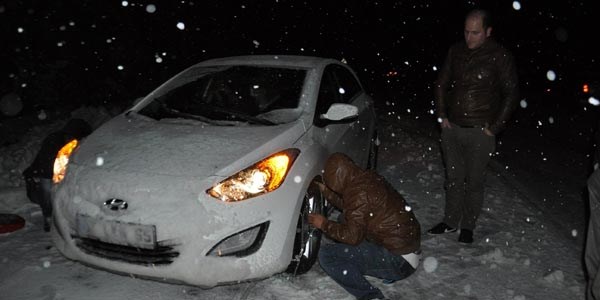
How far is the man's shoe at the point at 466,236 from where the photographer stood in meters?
4.00

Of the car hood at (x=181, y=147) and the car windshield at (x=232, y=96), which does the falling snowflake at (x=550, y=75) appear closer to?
the car windshield at (x=232, y=96)

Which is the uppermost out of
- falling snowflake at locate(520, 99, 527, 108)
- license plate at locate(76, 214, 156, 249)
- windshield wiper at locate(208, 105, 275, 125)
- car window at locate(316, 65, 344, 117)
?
car window at locate(316, 65, 344, 117)

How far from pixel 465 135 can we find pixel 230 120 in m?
1.94

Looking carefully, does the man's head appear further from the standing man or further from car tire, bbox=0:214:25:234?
car tire, bbox=0:214:25:234

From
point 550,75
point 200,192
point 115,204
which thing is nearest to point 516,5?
point 550,75

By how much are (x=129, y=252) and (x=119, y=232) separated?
15 centimetres

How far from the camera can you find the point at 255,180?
280 centimetres

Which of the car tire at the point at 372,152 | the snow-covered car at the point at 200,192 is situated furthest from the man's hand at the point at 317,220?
the car tire at the point at 372,152

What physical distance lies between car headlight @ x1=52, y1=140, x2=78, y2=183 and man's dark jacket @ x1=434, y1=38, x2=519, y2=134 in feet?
9.93

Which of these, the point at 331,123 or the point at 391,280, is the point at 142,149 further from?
the point at 391,280

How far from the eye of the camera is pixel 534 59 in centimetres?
2056

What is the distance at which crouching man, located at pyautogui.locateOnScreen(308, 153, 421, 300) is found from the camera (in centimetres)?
281

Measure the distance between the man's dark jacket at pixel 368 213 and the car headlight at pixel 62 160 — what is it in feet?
5.80

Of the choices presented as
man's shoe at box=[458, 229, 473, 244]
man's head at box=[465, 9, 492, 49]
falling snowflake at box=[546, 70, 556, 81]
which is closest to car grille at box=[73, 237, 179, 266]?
man's shoe at box=[458, 229, 473, 244]
